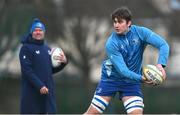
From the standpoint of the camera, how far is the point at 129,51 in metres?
8.78

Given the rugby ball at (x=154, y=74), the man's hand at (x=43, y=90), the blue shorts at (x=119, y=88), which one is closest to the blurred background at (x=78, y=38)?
the man's hand at (x=43, y=90)

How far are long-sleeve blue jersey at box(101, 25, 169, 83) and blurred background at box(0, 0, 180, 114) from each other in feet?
44.5

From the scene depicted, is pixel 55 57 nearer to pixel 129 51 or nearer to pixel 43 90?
pixel 43 90

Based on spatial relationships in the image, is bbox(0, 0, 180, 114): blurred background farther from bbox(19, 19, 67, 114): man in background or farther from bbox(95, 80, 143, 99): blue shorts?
bbox(95, 80, 143, 99): blue shorts

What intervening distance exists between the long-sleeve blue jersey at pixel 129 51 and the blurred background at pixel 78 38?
533 inches

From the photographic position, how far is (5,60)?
24.4m

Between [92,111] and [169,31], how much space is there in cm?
2093

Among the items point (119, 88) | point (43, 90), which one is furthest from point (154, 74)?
point (43, 90)

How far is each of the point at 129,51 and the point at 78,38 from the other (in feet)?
69.1

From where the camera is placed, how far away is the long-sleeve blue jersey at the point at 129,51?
338 inches

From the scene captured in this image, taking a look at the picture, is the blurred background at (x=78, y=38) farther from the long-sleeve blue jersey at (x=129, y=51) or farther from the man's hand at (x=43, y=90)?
the long-sleeve blue jersey at (x=129, y=51)

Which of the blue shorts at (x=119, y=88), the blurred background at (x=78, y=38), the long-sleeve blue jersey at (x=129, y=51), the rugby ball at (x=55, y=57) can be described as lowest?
the blurred background at (x=78, y=38)

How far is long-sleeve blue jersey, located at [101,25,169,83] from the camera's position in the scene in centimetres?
859

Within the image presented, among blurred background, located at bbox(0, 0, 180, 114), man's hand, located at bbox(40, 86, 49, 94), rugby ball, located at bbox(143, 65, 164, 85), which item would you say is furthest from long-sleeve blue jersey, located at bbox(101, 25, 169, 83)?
blurred background, located at bbox(0, 0, 180, 114)
